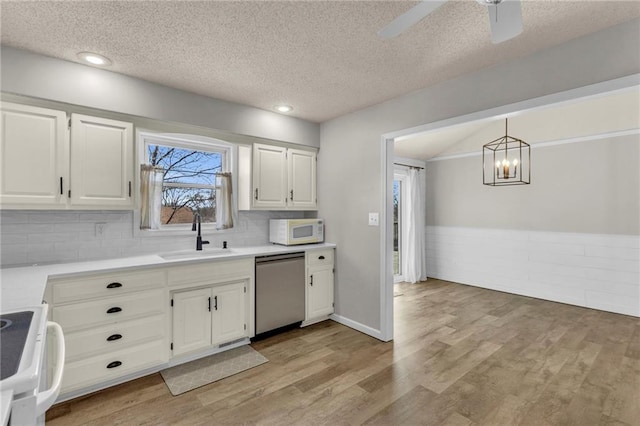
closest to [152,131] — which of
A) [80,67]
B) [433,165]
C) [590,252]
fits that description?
[80,67]

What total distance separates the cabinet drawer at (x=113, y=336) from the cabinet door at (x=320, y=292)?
5.10 feet

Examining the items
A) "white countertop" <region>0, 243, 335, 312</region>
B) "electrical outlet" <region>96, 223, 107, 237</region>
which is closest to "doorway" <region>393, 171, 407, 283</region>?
"white countertop" <region>0, 243, 335, 312</region>

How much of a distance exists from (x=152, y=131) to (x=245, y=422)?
97.3 inches

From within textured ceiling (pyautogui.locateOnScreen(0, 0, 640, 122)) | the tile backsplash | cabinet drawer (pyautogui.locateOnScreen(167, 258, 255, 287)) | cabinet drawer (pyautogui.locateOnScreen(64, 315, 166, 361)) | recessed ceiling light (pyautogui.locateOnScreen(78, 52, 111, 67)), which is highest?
textured ceiling (pyautogui.locateOnScreen(0, 0, 640, 122))

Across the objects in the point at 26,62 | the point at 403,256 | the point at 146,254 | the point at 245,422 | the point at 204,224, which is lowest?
the point at 245,422

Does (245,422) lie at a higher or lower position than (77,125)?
lower

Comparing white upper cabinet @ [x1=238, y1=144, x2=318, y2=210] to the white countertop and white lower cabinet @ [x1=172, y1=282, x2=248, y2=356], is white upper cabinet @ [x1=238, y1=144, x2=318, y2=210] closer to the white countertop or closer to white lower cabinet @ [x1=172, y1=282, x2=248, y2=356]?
the white countertop

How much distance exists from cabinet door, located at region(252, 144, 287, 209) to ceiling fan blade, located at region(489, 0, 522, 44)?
2455 mm

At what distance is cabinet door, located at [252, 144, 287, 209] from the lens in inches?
134

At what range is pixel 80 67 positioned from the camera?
7.79ft

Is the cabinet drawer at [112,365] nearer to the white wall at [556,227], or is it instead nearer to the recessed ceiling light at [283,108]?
the recessed ceiling light at [283,108]

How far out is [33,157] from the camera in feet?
7.18

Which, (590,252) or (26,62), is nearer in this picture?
(26,62)

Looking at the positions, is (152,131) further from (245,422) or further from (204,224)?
(245,422)
